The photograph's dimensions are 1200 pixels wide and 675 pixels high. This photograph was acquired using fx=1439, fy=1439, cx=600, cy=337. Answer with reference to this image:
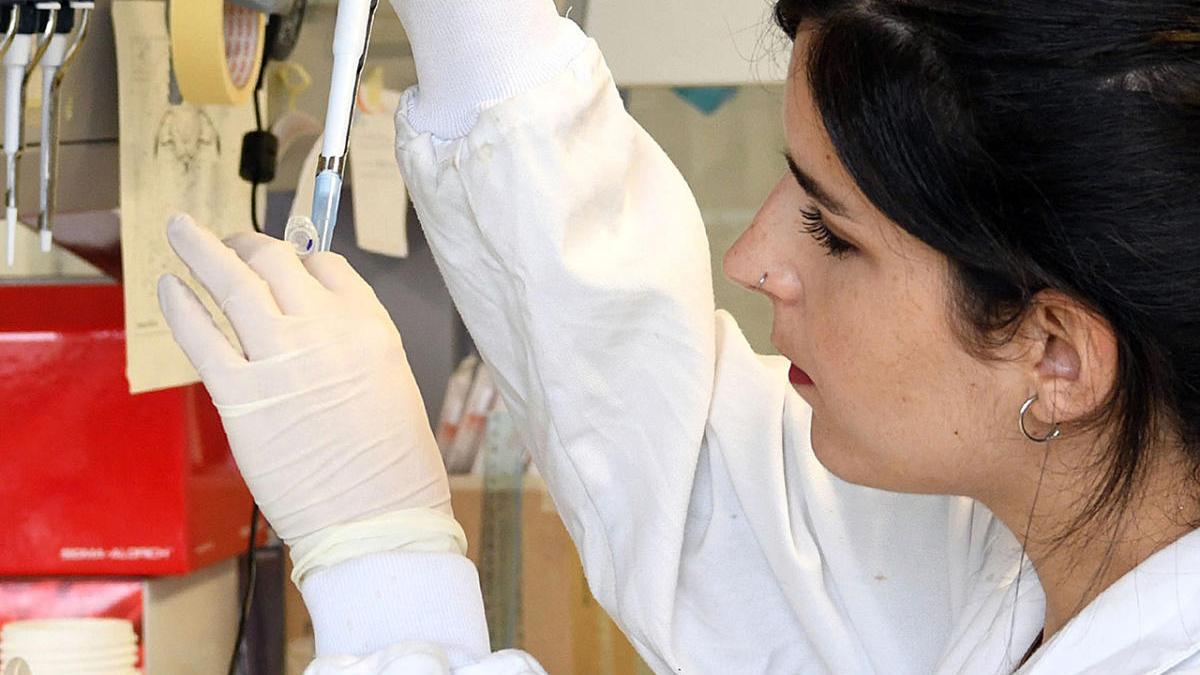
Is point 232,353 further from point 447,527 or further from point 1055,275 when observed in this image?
point 1055,275

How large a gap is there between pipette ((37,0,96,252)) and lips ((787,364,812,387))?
502 mm

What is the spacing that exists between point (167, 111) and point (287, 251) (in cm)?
33

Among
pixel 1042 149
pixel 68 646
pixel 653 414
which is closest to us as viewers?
pixel 1042 149

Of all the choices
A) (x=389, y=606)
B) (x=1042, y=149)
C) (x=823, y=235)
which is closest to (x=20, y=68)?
(x=389, y=606)

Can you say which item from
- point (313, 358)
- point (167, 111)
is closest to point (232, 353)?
point (313, 358)

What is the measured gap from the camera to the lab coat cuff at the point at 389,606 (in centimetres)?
85

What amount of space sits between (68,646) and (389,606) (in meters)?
0.52

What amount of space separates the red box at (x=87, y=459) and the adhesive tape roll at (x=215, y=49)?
362 millimetres

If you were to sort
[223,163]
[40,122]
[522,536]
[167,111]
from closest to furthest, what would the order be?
[40,122] < [167,111] < [223,163] < [522,536]

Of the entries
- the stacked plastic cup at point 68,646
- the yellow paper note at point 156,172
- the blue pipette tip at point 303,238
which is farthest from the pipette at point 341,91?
the stacked plastic cup at point 68,646

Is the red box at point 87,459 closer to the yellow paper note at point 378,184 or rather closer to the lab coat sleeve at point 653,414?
the yellow paper note at point 378,184

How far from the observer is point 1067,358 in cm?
83

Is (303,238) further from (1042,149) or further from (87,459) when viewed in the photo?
(87,459)

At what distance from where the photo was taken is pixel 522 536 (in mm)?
1547
